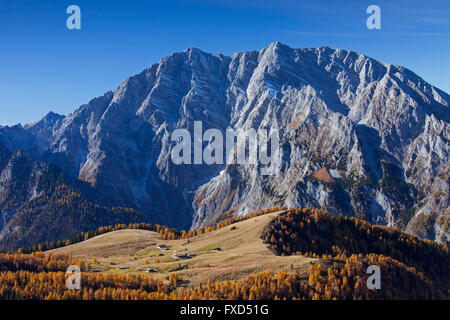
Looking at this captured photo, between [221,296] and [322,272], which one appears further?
[322,272]
